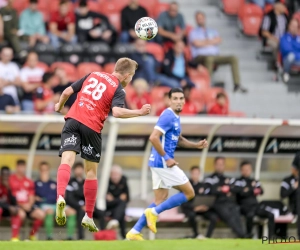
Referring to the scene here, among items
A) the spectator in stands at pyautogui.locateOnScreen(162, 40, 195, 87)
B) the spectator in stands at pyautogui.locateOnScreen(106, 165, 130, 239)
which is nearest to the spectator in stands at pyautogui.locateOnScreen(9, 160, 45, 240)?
the spectator in stands at pyautogui.locateOnScreen(106, 165, 130, 239)

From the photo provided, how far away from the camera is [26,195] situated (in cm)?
1644

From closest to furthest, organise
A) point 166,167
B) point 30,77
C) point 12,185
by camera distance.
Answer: point 166,167 → point 12,185 → point 30,77

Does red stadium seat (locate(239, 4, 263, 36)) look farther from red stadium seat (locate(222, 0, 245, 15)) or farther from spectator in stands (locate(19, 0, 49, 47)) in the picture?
spectator in stands (locate(19, 0, 49, 47))

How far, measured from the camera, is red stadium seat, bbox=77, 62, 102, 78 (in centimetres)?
1864

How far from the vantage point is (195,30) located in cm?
2062

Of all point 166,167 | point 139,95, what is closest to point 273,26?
point 139,95

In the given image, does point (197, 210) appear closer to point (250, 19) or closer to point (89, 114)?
point (89, 114)

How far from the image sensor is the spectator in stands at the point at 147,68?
1908cm

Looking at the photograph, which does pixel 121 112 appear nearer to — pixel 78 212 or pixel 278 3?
pixel 78 212

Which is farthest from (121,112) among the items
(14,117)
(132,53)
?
(132,53)

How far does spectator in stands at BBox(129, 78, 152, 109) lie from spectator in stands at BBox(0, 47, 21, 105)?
6.87 ft

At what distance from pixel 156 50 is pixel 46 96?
3.26 m

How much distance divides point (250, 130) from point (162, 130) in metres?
5.06

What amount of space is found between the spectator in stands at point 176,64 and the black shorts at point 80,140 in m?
7.87
